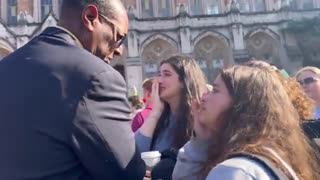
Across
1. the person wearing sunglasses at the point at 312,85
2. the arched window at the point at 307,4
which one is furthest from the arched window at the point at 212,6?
the person wearing sunglasses at the point at 312,85

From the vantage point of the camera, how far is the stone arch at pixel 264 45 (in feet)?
81.9

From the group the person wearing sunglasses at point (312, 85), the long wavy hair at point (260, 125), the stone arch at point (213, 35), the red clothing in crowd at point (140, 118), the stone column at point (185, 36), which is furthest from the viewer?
the stone arch at point (213, 35)

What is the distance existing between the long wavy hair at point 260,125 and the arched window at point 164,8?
24.1 meters

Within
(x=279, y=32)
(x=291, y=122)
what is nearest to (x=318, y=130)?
(x=291, y=122)

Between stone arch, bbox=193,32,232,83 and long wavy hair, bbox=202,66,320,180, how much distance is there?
2282cm

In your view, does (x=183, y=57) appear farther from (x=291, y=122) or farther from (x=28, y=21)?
(x=28, y=21)

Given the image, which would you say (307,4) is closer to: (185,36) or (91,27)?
(185,36)

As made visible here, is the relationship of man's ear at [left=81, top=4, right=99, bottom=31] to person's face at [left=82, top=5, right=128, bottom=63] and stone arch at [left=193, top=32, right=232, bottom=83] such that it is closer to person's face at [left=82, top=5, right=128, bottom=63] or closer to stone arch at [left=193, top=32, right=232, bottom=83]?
person's face at [left=82, top=5, right=128, bottom=63]

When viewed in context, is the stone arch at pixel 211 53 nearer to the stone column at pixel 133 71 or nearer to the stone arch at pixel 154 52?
the stone arch at pixel 154 52

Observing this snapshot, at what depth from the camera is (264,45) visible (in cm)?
2541

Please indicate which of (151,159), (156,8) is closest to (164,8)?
(156,8)

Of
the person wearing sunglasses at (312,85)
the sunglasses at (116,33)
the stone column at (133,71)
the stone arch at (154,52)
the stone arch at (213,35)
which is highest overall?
the stone arch at (213,35)

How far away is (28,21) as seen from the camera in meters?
24.3

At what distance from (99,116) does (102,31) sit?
0.57 meters
